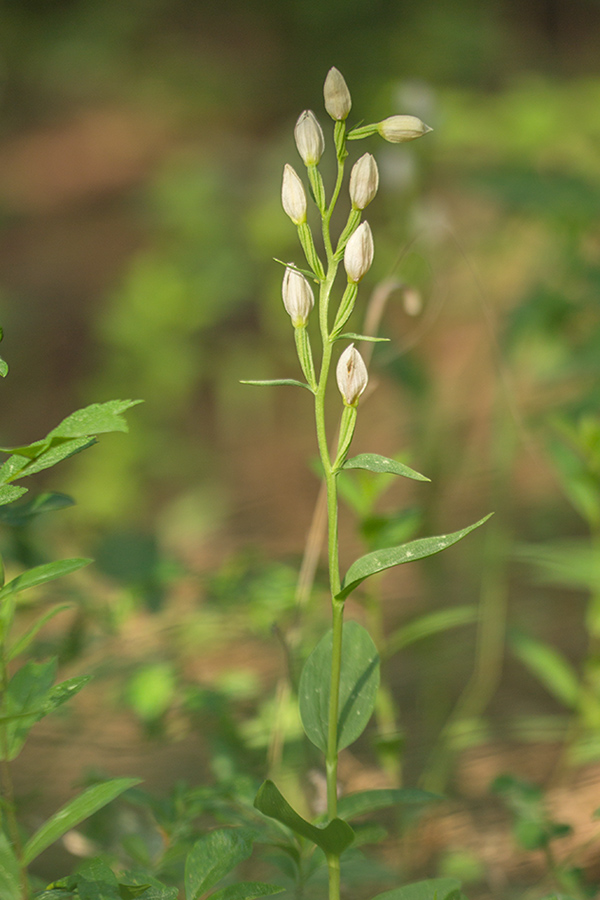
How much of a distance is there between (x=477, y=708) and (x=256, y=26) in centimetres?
364

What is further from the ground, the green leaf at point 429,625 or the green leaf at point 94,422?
the green leaf at point 94,422

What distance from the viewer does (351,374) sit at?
15.8 inches

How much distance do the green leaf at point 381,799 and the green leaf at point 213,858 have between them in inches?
2.7

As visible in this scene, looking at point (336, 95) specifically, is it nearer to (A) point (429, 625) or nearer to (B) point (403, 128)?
(B) point (403, 128)

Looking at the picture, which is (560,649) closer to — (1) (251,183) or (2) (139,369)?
(2) (139,369)

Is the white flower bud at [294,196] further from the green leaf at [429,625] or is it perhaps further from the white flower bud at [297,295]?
the green leaf at [429,625]

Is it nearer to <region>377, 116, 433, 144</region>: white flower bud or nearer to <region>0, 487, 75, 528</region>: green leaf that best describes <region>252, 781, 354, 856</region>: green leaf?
<region>0, 487, 75, 528</region>: green leaf

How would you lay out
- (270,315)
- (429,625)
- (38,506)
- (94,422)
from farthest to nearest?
(270,315) < (429,625) < (38,506) < (94,422)

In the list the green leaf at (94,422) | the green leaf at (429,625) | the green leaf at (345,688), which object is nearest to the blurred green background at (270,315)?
the green leaf at (429,625)

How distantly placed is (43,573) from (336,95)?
28cm

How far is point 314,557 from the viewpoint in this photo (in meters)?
0.68

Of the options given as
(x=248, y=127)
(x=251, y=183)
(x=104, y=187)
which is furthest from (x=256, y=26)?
(x=251, y=183)

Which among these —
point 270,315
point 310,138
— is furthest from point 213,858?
point 270,315

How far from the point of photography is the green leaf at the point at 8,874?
1.25 ft
